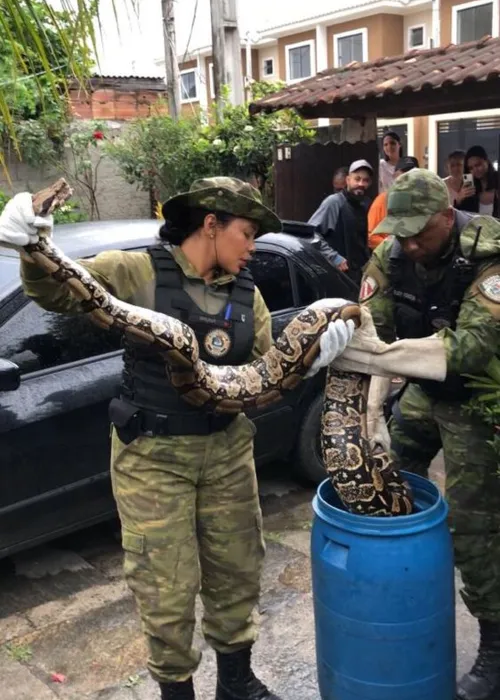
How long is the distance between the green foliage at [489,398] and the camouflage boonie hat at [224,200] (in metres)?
0.95

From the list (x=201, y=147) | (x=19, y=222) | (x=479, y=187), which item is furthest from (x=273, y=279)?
(x=201, y=147)

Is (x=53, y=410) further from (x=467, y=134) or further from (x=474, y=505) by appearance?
(x=467, y=134)

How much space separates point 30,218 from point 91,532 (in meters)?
2.71

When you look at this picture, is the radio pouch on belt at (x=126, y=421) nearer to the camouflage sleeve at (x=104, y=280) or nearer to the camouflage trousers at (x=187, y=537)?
the camouflage trousers at (x=187, y=537)

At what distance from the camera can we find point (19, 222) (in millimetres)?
2084

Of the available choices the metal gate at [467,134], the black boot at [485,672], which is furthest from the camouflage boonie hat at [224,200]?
the metal gate at [467,134]

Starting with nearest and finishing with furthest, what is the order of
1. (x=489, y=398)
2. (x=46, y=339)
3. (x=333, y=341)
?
1. (x=333, y=341)
2. (x=489, y=398)
3. (x=46, y=339)

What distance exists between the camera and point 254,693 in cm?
289

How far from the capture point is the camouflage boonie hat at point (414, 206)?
114 inches

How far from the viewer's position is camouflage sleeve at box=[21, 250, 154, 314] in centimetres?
232

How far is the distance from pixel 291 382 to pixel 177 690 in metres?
1.14

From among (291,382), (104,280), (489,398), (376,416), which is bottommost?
(376,416)

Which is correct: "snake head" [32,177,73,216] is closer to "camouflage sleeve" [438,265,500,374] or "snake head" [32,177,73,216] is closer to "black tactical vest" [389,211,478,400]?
"camouflage sleeve" [438,265,500,374]

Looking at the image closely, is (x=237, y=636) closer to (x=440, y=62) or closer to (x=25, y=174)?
(x=440, y=62)
